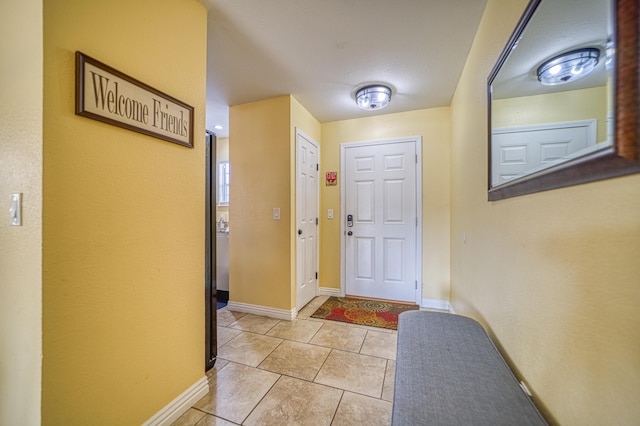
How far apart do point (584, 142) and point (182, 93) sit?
1.80 metres

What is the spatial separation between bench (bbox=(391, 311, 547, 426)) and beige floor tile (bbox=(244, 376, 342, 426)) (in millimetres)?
633

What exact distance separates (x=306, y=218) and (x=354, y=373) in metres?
1.75

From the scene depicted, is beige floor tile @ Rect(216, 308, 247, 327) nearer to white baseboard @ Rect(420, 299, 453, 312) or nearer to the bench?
the bench

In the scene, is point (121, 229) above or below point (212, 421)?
above

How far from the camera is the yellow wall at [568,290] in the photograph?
522 millimetres

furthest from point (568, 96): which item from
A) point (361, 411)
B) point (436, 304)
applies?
point (436, 304)

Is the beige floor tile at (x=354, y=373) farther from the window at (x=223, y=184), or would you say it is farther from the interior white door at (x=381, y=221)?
the window at (x=223, y=184)

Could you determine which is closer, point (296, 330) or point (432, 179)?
point (296, 330)

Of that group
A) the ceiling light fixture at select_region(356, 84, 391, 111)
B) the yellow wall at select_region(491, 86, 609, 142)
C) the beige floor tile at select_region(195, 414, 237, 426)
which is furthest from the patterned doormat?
the ceiling light fixture at select_region(356, 84, 391, 111)

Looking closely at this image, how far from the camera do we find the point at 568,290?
711 millimetres

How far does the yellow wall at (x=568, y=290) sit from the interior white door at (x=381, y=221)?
160cm

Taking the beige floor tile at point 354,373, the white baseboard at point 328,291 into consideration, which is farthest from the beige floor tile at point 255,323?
the white baseboard at point 328,291

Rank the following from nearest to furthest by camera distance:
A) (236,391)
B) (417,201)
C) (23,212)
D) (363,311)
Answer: (23,212) → (236,391) → (363,311) → (417,201)

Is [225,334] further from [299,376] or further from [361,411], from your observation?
[361,411]
